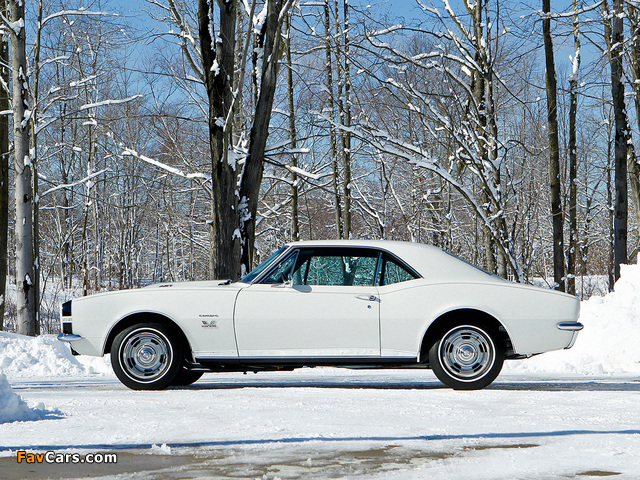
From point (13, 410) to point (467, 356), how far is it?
13.4ft

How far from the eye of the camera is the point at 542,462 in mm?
4242

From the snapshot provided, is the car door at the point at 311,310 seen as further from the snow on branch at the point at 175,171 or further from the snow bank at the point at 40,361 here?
the snow on branch at the point at 175,171

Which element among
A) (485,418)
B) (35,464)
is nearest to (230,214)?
(485,418)

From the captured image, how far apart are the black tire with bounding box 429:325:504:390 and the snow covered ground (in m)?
0.20

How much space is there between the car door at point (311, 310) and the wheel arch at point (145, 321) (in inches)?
23.6

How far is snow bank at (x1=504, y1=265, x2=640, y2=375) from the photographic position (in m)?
10.6

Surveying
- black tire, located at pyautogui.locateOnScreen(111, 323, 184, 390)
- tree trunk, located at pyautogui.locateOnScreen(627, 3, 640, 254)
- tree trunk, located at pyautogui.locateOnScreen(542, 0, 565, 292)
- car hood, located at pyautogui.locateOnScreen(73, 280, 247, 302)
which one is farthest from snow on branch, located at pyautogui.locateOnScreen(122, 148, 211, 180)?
tree trunk, located at pyautogui.locateOnScreen(627, 3, 640, 254)

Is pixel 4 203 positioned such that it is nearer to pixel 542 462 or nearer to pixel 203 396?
pixel 203 396

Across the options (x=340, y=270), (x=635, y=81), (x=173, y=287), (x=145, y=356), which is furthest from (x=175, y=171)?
(x=635, y=81)

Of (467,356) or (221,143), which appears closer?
(467,356)

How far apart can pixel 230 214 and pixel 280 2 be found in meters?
4.08

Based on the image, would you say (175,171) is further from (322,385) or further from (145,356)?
(145,356)

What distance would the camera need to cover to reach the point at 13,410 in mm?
5656

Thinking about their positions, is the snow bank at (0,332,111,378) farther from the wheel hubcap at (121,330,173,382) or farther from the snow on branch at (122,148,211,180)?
the snow on branch at (122,148,211,180)
